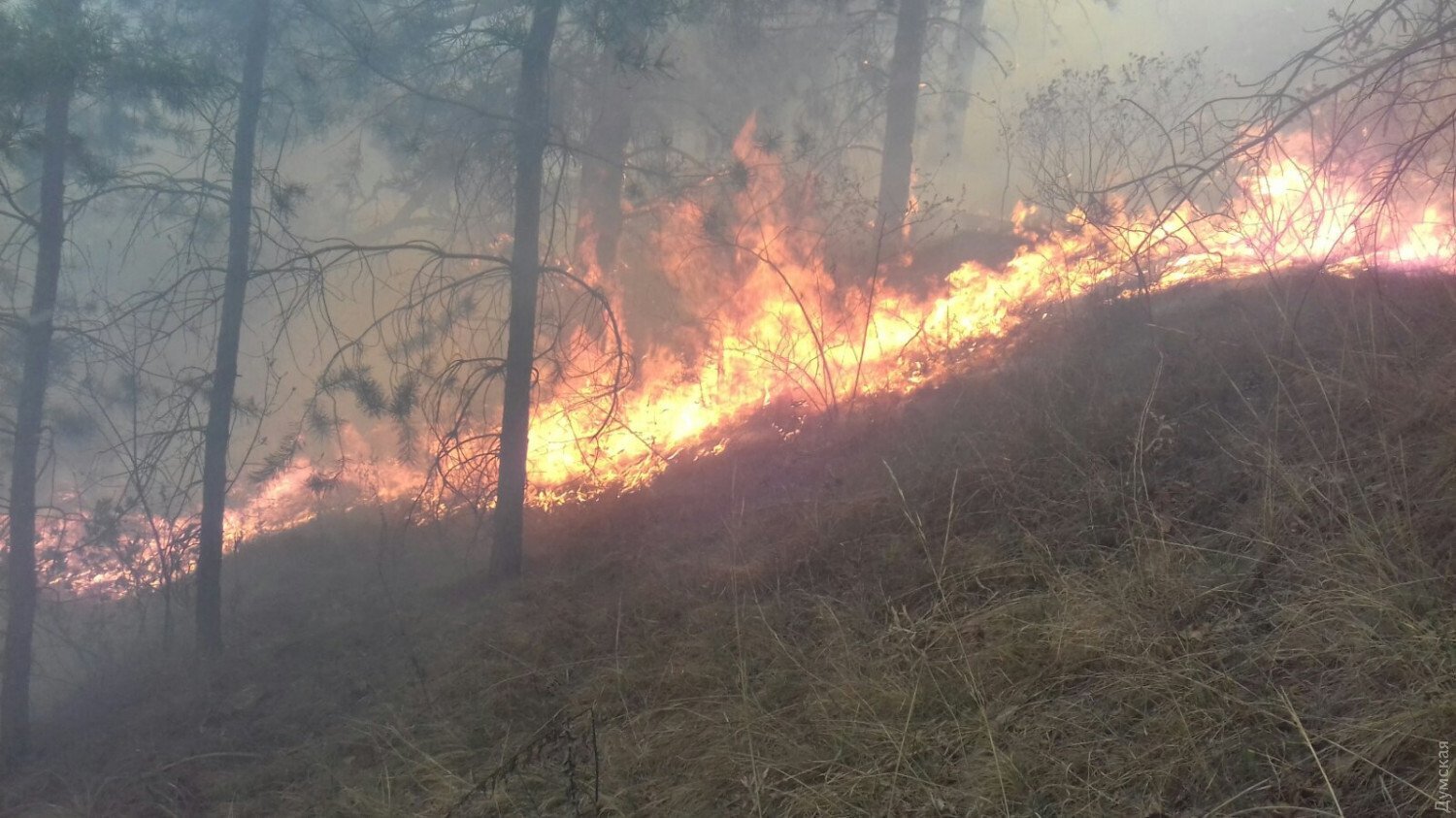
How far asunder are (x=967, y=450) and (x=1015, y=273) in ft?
21.7

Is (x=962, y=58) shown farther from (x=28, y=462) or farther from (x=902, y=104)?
(x=28, y=462)

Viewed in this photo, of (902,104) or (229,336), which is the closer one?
(229,336)

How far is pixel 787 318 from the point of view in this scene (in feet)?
38.5

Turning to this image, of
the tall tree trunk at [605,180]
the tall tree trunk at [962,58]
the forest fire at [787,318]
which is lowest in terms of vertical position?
the forest fire at [787,318]

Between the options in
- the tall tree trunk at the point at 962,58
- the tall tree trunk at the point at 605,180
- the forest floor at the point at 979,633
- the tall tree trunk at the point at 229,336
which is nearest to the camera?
the forest floor at the point at 979,633

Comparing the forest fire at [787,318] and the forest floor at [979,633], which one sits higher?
the forest fire at [787,318]

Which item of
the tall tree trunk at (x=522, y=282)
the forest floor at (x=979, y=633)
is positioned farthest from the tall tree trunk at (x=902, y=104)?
the tall tree trunk at (x=522, y=282)

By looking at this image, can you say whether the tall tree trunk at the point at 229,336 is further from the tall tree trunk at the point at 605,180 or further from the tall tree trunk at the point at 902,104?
the tall tree trunk at the point at 902,104

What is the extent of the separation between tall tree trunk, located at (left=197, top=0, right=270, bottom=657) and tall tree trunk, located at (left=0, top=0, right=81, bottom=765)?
1416mm

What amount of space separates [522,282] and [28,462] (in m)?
4.93

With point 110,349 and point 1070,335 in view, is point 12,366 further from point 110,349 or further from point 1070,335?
point 1070,335

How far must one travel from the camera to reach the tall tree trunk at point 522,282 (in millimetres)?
8680

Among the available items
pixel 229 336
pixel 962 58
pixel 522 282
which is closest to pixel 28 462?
pixel 229 336

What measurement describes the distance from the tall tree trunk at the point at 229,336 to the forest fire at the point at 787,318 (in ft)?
1.50
